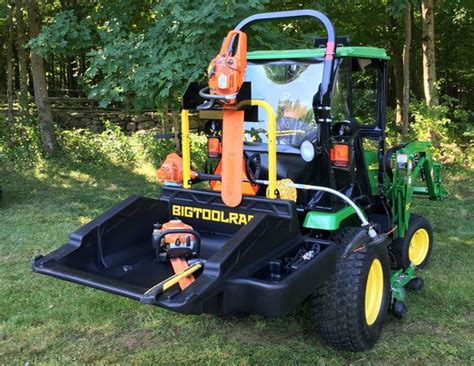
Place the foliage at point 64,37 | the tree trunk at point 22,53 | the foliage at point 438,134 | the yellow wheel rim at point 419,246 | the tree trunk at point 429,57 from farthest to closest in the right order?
the tree trunk at point 22,53 → the tree trunk at point 429,57 → the foliage at point 438,134 → the foliage at point 64,37 → the yellow wheel rim at point 419,246

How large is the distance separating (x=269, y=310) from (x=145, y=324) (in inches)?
56.4

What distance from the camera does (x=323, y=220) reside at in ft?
11.0

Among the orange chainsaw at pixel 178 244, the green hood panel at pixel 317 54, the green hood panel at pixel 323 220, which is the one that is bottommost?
the orange chainsaw at pixel 178 244

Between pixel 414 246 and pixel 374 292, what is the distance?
1.51m

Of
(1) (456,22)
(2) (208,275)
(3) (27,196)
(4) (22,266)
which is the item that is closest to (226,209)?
(2) (208,275)

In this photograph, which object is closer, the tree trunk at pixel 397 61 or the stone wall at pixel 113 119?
the tree trunk at pixel 397 61

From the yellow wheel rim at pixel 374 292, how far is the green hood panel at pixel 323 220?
36 cm

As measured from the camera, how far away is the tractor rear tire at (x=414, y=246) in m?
4.40

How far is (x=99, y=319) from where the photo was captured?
3.80 meters

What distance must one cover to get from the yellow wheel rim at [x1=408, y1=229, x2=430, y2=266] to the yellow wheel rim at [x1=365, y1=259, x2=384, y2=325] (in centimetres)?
138

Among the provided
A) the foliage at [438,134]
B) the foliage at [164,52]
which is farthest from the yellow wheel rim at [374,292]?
the foliage at [438,134]

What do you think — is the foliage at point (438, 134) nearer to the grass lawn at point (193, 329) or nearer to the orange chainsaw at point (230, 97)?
the grass lawn at point (193, 329)

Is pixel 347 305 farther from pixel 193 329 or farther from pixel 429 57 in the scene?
pixel 429 57

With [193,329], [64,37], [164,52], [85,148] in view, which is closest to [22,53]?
[85,148]
